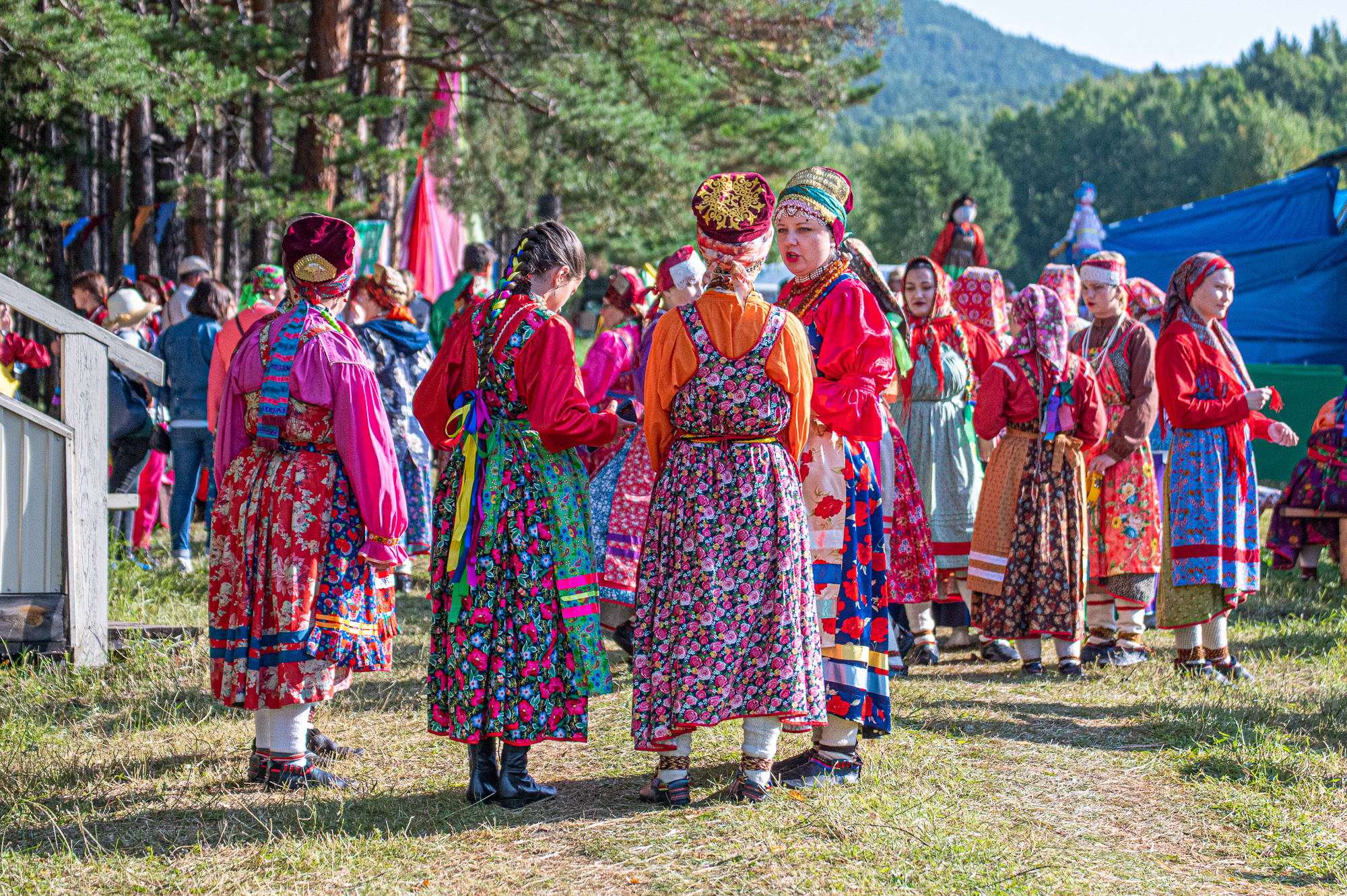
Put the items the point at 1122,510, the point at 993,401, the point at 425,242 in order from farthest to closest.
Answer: the point at 425,242 → the point at 1122,510 → the point at 993,401

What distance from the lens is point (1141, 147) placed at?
244 ft

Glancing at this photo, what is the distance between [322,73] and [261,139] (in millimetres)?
1714

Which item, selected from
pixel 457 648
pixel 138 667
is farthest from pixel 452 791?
pixel 138 667

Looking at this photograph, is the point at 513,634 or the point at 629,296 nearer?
the point at 513,634

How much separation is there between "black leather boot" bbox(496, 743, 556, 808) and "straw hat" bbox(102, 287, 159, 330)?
17.0ft

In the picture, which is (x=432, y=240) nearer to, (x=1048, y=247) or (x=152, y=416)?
(x=152, y=416)

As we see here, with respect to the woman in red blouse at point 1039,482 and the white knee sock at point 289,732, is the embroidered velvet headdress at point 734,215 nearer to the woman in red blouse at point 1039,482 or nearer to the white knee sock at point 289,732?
the white knee sock at point 289,732

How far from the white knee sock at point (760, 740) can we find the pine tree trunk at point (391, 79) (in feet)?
28.3

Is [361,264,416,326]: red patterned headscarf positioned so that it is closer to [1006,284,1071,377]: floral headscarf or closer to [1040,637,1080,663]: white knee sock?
[1006,284,1071,377]: floral headscarf

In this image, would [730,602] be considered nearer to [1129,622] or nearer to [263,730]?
[263,730]

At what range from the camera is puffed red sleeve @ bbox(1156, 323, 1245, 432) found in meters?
5.16

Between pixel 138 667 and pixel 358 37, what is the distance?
32.4 ft

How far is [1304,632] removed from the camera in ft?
20.4

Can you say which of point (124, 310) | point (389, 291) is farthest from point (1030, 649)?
point (124, 310)
